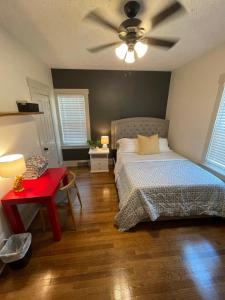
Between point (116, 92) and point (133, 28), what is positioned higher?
point (133, 28)

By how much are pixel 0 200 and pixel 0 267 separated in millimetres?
655

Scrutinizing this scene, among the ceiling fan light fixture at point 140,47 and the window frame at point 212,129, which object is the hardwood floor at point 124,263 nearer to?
the window frame at point 212,129

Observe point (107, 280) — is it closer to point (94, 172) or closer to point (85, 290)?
point (85, 290)

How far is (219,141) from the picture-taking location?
2.17 meters

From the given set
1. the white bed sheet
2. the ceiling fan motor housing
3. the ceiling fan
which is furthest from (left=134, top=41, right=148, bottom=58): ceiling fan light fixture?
the white bed sheet

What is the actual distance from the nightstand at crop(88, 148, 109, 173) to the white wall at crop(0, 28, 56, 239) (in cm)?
137

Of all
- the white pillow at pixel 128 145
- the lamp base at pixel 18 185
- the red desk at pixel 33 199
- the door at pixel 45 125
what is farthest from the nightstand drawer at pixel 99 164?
the lamp base at pixel 18 185

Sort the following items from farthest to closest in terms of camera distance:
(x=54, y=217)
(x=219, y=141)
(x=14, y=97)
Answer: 1. (x=219, y=141)
2. (x=14, y=97)
3. (x=54, y=217)

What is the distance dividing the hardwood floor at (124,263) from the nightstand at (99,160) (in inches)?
59.2

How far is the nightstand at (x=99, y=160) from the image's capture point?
333 centimetres

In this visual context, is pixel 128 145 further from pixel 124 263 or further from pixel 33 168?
pixel 124 263

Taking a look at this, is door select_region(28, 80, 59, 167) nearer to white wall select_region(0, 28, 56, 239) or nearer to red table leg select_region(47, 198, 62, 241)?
white wall select_region(0, 28, 56, 239)

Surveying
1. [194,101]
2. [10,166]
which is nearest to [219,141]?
[194,101]

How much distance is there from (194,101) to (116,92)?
5.70 feet
